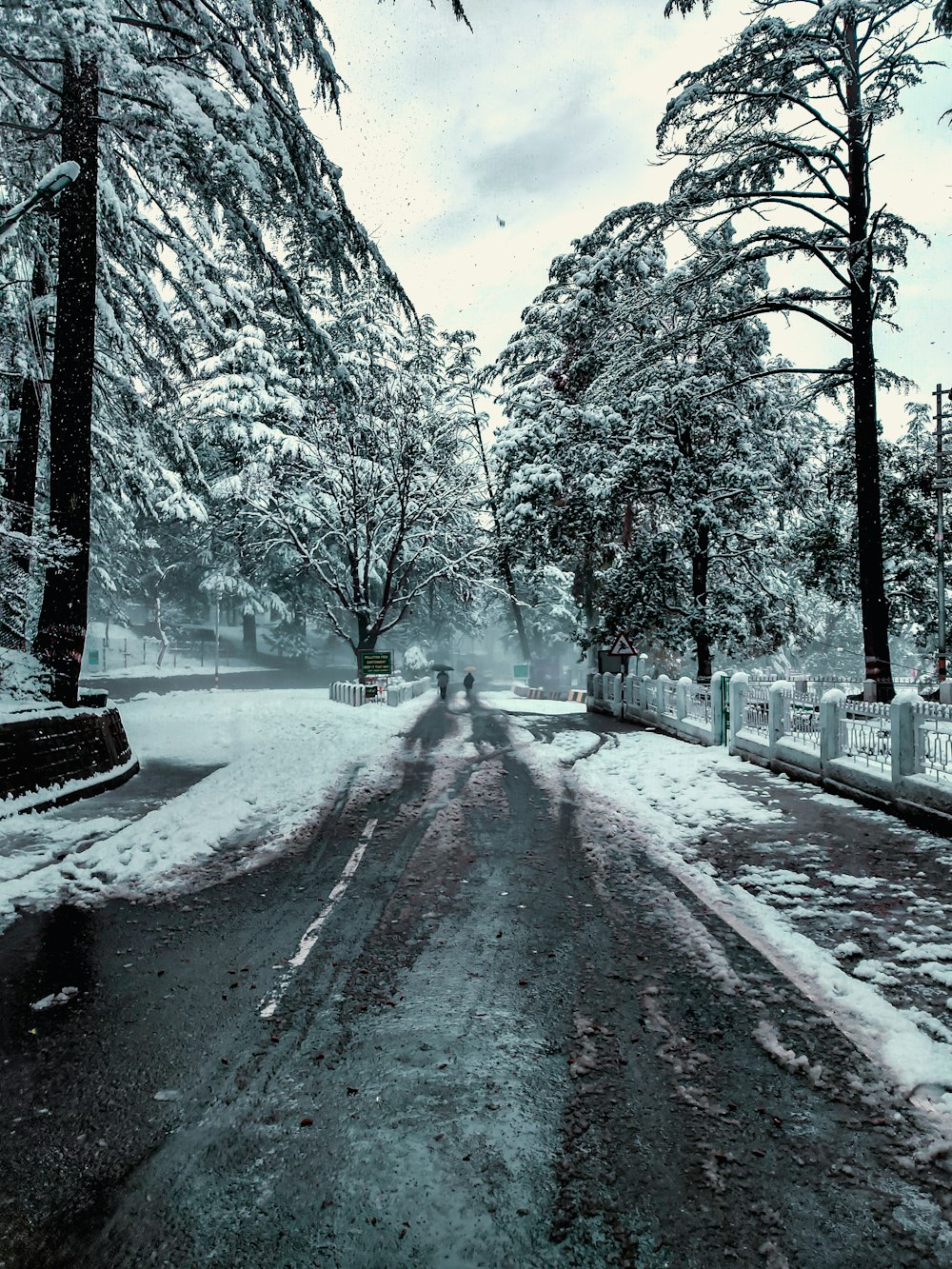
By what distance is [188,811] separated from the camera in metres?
8.99

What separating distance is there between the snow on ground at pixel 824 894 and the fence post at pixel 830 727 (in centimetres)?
64

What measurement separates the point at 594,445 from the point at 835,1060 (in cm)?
2118

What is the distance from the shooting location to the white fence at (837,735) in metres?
8.66

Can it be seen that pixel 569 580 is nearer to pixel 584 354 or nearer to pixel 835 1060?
pixel 584 354

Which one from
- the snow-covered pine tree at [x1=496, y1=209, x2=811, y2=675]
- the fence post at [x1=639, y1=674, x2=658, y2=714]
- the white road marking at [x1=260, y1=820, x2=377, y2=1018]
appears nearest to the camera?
the white road marking at [x1=260, y1=820, x2=377, y2=1018]

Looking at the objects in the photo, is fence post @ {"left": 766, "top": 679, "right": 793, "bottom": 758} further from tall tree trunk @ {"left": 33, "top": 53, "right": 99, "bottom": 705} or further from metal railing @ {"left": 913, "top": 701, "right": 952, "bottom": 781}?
tall tree trunk @ {"left": 33, "top": 53, "right": 99, "bottom": 705}

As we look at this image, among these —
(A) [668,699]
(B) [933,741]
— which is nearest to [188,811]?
(B) [933,741]

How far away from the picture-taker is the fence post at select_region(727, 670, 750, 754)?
46.0 feet

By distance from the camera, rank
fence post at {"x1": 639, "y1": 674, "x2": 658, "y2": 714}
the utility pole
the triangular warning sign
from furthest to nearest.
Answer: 1. the utility pole
2. the triangular warning sign
3. fence post at {"x1": 639, "y1": 674, "x2": 658, "y2": 714}


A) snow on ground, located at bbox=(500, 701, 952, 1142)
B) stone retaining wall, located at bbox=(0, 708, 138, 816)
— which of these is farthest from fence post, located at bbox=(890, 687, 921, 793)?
stone retaining wall, located at bbox=(0, 708, 138, 816)

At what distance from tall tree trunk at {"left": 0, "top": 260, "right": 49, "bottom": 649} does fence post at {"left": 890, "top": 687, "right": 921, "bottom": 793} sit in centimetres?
1127

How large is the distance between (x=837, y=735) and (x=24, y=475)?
16100 mm

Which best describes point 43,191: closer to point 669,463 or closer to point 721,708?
point 721,708

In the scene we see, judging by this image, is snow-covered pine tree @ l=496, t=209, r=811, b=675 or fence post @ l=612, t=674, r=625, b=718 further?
fence post @ l=612, t=674, r=625, b=718
